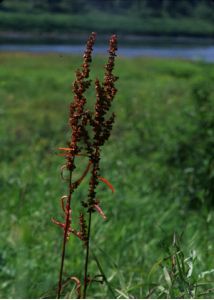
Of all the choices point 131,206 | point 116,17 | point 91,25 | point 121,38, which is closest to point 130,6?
point 121,38

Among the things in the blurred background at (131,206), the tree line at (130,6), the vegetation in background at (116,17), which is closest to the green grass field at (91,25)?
the vegetation in background at (116,17)

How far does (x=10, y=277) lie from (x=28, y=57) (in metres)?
32.5

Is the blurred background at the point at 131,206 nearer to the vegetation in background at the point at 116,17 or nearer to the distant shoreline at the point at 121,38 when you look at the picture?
the vegetation in background at the point at 116,17

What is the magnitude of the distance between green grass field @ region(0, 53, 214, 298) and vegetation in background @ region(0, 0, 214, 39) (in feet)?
95.7

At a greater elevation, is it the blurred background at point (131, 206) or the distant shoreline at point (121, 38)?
the distant shoreline at point (121, 38)

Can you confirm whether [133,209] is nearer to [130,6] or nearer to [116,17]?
[116,17]

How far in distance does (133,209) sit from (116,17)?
121ft

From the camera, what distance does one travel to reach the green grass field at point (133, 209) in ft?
7.76

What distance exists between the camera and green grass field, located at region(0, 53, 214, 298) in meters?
2.37

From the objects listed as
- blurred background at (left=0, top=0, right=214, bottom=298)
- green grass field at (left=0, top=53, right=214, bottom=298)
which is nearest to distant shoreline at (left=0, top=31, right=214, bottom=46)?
blurred background at (left=0, top=0, right=214, bottom=298)

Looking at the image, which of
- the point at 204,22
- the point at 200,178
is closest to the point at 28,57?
the point at 200,178

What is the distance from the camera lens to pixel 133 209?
5.93 meters

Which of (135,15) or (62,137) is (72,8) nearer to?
(135,15)

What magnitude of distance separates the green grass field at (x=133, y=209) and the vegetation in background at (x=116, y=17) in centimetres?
2918
